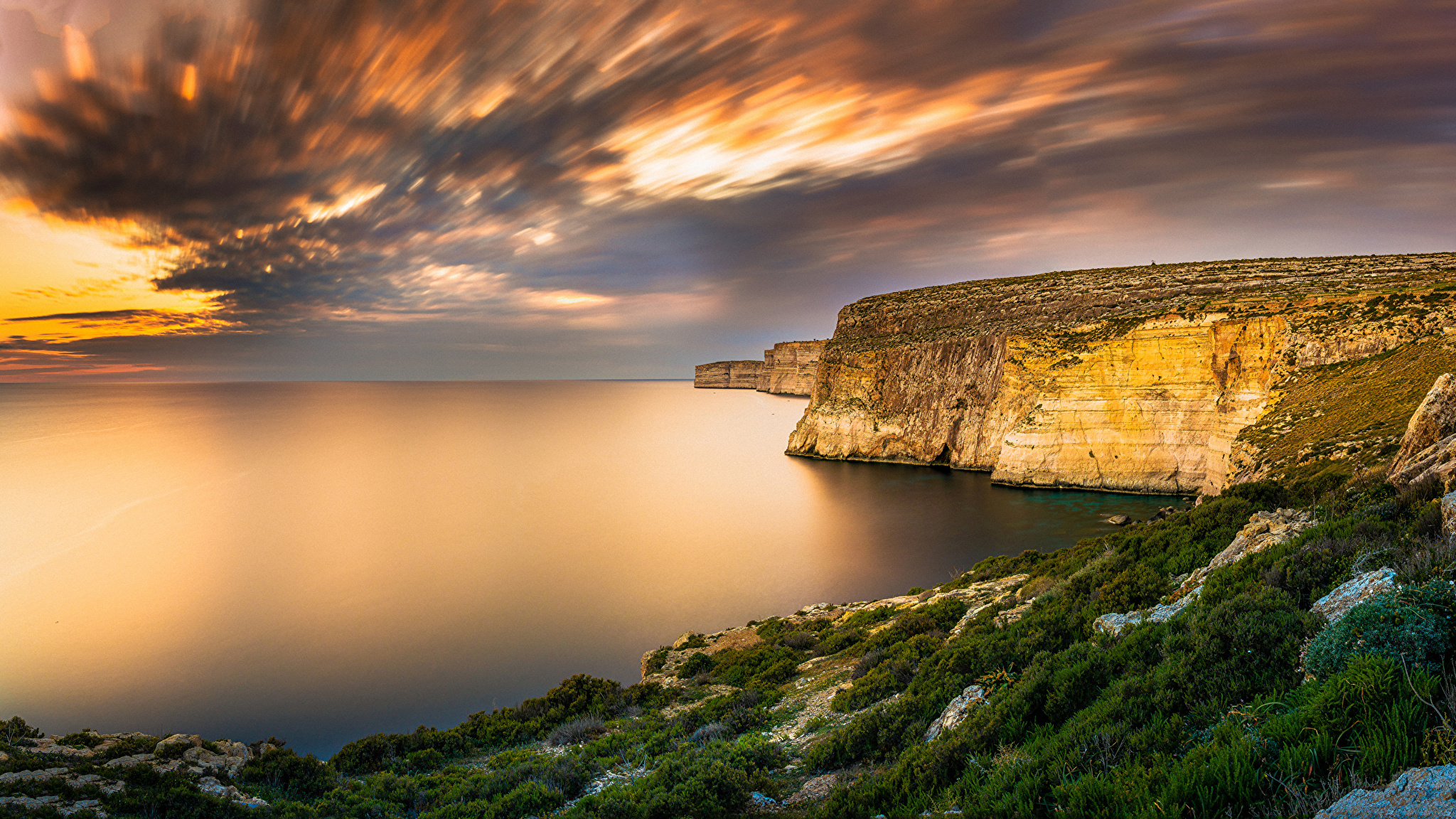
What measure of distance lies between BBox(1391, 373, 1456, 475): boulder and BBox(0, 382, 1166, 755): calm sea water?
680 inches

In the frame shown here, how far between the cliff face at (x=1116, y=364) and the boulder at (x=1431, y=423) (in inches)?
558

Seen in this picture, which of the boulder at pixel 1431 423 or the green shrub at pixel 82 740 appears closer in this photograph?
the boulder at pixel 1431 423

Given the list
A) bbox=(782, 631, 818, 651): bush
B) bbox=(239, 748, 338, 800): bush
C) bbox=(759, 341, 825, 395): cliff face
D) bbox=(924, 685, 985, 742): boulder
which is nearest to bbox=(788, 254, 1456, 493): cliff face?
bbox=(782, 631, 818, 651): bush

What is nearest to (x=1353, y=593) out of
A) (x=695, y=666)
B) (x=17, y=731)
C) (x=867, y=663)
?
(x=867, y=663)

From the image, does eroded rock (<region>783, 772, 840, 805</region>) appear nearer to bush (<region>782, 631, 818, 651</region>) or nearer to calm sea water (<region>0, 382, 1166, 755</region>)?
bush (<region>782, 631, 818, 651</region>)

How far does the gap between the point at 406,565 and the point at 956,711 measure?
2885cm

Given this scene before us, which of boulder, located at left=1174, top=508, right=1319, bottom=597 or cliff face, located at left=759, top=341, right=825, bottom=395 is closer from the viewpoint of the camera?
boulder, located at left=1174, top=508, right=1319, bottom=597

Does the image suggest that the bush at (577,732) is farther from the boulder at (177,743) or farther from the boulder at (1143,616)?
the boulder at (1143,616)

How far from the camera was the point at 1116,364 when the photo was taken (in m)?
38.6

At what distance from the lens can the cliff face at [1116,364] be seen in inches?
1271

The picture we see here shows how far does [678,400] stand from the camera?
18650 cm

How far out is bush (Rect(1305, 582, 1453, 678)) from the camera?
4.27 meters

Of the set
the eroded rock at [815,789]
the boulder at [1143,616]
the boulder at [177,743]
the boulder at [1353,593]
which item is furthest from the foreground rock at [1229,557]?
the boulder at [177,743]

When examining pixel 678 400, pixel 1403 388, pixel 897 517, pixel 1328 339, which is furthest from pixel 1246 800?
pixel 678 400
